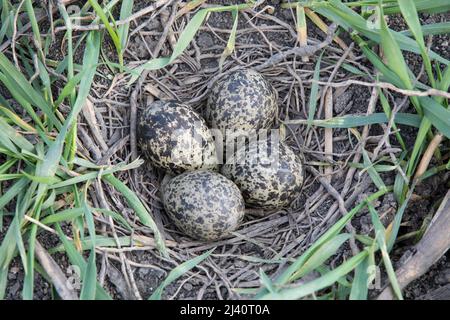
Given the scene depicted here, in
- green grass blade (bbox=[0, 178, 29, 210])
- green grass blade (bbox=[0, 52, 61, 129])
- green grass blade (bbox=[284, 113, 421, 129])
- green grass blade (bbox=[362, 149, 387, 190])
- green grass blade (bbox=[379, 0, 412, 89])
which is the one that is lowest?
green grass blade (bbox=[0, 178, 29, 210])

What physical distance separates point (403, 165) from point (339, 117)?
1.00ft

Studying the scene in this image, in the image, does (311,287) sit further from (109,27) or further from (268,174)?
(109,27)

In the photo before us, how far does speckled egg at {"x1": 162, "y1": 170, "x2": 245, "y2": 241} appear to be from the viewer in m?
2.37

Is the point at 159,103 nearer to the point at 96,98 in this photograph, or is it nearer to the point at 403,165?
the point at 96,98

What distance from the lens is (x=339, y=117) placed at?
8.16ft

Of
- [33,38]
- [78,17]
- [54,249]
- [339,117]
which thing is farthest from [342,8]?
[54,249]

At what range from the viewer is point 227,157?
2650 mm

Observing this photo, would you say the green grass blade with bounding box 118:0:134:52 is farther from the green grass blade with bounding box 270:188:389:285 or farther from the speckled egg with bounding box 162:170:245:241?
the green grass blade with bounding box 270:188:389:285

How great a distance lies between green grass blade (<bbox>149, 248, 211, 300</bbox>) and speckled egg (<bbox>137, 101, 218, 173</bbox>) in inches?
15.0

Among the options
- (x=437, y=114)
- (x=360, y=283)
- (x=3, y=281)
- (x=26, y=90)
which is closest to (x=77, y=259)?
(x=3, y=281)

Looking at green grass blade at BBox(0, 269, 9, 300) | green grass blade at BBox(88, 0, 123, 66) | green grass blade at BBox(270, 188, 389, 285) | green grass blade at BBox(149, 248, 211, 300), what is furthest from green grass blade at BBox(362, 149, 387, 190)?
green grass blade at BBox(0, 269, 9, 300)

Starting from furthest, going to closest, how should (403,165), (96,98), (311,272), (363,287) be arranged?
1. (96,98)
2. (403,165)
3. (311,272)
4. (363,287)

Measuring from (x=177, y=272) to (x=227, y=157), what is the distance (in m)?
0.63

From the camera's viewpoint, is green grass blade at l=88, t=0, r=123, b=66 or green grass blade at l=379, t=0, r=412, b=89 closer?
green grass blade at l=379, t=0, r=412, b=89
